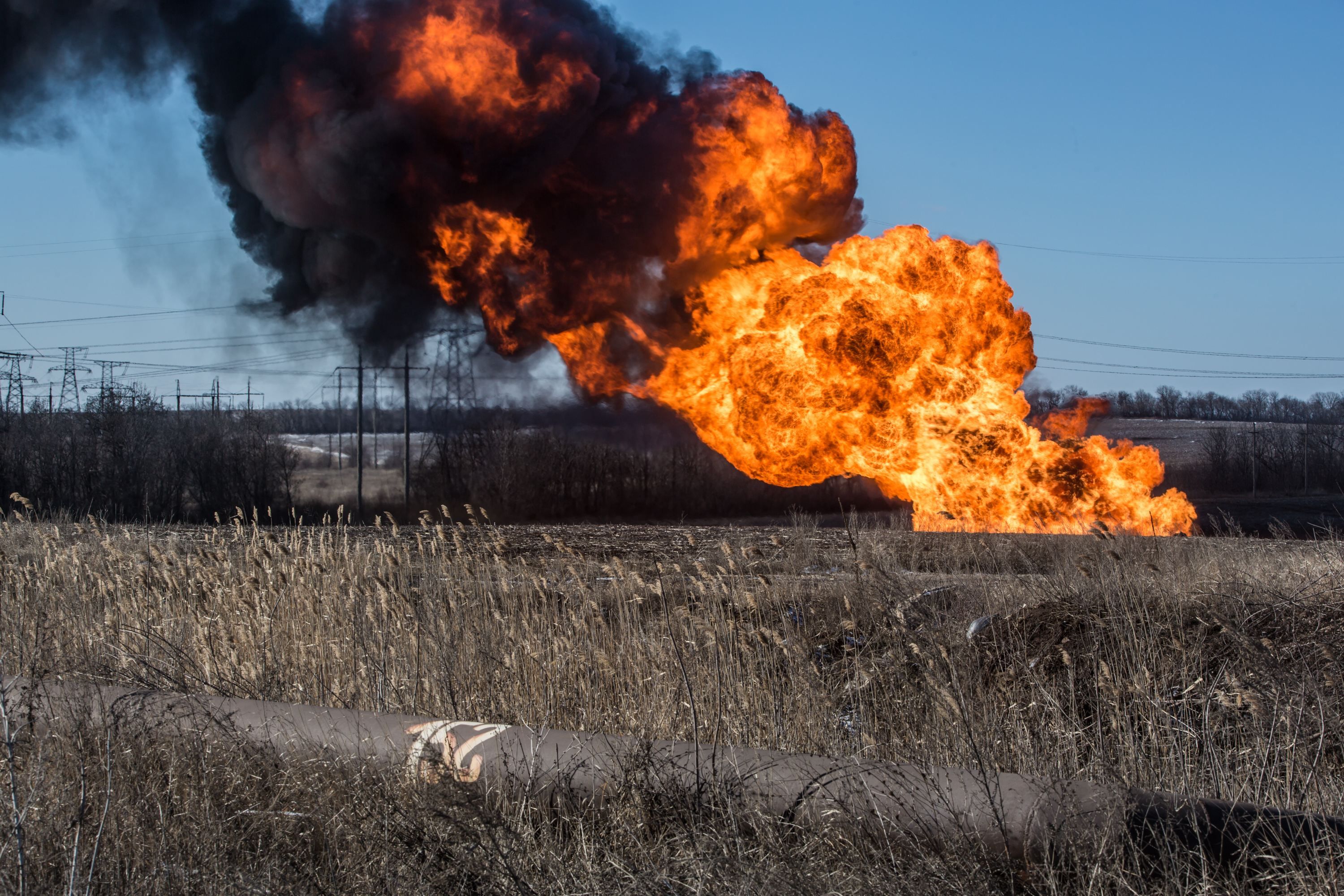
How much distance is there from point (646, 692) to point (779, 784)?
295 cm

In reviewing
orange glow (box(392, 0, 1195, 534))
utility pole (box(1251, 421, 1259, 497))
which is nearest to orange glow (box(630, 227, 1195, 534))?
orange glow (box(392, 0, 1195, 534))

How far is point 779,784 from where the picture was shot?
3893 millimetres

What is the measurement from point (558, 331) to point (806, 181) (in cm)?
623

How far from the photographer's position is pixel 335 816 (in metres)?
3.93

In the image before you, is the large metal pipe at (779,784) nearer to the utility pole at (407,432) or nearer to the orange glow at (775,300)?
the orange glow at (775,300)

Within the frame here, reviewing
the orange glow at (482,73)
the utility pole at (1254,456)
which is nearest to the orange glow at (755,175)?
the orange glow at (482,73)

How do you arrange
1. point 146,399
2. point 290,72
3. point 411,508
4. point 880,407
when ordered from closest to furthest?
point 290,72 < point 880,407 < point 411,508 < point 146,399

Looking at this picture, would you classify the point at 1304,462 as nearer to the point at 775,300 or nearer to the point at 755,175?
the point at 775,300

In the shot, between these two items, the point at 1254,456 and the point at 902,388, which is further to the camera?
the point at 1254,456

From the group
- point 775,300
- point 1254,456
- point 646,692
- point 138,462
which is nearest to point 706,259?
point 775,300

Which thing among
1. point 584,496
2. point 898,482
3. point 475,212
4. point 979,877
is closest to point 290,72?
point 475,212

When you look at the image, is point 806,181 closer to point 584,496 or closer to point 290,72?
point 290,72

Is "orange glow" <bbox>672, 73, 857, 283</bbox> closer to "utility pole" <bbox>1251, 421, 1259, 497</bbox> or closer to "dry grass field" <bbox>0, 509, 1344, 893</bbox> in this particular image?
"dry grass field" <bbox>0, 509, 1344, 893</bbox>

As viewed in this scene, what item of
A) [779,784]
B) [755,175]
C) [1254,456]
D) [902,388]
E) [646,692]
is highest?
[755,175]
